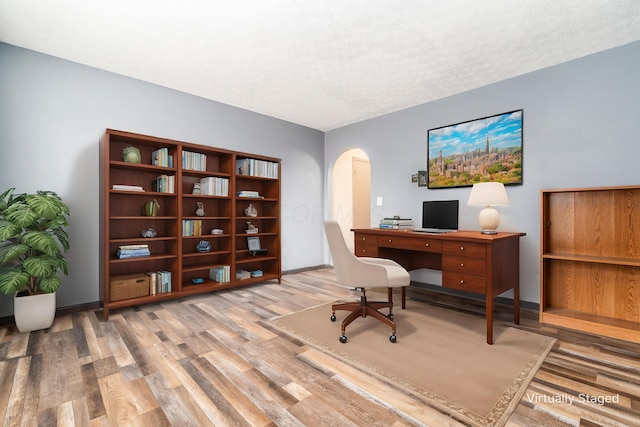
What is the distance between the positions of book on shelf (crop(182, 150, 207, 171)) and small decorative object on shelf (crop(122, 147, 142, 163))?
470mm

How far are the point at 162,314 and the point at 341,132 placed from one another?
390cm

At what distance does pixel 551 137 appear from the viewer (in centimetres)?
299

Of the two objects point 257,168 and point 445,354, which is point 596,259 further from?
point 257,168

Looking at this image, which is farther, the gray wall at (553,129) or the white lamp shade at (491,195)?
the white lamp shade at (491,195)

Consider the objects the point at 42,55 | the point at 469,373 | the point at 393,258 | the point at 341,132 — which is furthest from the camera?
the point at 341,132

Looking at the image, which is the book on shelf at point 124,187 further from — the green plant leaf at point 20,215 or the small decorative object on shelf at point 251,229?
the small decorative object on shelf at point 251,229

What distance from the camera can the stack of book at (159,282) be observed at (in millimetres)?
3184

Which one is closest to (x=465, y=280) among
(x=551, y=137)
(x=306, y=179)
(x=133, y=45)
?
(x=551, y=137)

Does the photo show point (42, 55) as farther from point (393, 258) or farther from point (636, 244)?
point (636, 244)

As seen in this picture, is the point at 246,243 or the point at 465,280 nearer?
the point at 465,280

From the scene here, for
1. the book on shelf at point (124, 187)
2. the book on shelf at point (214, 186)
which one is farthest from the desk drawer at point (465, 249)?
the book on shelf at point (124, 187)

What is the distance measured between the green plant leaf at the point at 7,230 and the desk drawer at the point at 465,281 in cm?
363

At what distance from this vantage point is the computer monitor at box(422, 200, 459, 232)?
3168 mm

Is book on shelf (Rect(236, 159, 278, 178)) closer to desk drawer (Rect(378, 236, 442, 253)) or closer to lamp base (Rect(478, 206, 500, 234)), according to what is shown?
desk drawer (Rect(378, 236, 442, 253))
